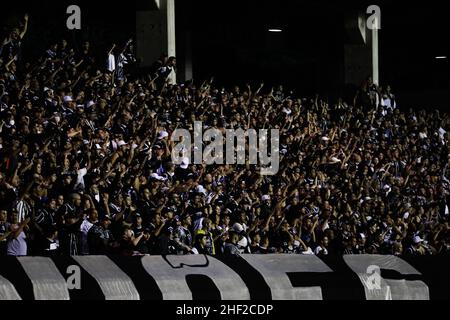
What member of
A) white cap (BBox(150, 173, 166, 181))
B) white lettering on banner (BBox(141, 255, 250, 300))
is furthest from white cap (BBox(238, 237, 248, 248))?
white lettering on banner (BBox(141, 255, 250, 300))

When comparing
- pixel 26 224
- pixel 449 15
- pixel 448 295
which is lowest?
pixel 448 295

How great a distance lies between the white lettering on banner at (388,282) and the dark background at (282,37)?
44.1 ft

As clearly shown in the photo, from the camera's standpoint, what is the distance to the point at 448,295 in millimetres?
13758

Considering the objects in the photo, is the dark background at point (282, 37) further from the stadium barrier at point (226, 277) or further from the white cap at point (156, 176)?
the stadium barrier at point (226, 277)

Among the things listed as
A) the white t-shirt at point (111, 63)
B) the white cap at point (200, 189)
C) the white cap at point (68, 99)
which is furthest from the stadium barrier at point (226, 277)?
the white t-shirt at point (111, 63)

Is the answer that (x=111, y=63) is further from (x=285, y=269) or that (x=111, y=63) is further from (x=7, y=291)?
(x=7, y=291)

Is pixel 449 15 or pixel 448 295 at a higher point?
pixel 449 15

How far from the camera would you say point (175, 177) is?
19.1 meters

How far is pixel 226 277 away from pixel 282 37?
2841 centimetres

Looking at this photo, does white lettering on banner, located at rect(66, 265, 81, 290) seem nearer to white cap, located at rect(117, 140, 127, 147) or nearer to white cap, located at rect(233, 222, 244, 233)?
white cap, located at rect(233, 222, 244, 233)

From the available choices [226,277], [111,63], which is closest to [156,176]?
[111,63]
